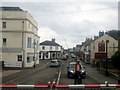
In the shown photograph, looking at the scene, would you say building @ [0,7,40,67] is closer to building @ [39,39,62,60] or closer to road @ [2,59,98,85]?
road @ [2,59,98,85]

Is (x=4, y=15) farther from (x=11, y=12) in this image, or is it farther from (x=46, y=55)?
(x=46, y=55)

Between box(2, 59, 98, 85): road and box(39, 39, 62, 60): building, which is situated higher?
box(39, 39, 62, 60): building

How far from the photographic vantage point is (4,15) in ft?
134

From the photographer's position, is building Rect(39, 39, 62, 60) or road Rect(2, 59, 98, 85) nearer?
road Rect(2, 59, 98, 85)

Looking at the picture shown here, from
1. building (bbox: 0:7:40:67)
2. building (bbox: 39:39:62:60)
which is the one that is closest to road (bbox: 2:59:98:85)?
building (bbox: 0:7:40:67)

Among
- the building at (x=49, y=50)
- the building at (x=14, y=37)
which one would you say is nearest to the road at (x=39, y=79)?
the building at (x=14, y=37)

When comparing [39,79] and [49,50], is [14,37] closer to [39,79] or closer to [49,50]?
[39,79]

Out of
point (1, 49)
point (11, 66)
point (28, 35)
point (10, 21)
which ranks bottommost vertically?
point (11, 66)

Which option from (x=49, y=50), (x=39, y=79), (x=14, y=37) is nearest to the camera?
(x=39, y=79)

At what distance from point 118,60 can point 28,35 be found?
77.7 feet

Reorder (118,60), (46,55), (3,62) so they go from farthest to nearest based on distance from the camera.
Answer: (46,55) → (3,62) → (118,60)

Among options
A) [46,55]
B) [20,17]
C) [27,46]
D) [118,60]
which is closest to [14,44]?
[27,46]

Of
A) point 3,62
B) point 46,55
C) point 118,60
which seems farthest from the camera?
point 46,55

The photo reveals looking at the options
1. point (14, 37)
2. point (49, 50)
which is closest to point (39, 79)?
point (14, 37)
